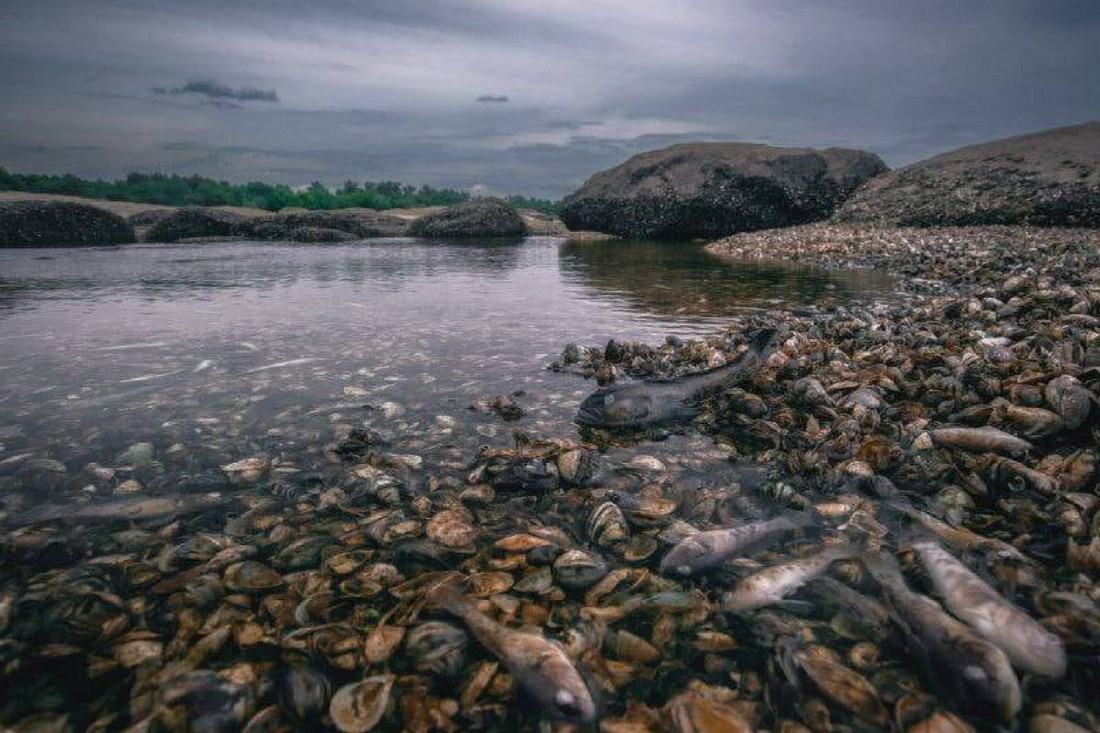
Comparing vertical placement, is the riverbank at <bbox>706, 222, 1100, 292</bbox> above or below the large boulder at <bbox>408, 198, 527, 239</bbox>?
below

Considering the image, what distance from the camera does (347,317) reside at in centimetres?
939

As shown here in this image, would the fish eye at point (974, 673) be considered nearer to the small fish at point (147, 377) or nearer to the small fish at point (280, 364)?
the small fish at point (280, 364)

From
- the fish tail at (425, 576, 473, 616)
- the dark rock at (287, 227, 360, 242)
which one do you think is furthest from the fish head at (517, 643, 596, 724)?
the dark rock at (287, 227, 360, 242)

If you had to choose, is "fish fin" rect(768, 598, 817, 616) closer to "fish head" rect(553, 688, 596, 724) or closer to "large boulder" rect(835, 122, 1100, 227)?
"fish head" rect(553, 688, 596, 724)

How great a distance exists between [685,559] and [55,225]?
35.7 metres

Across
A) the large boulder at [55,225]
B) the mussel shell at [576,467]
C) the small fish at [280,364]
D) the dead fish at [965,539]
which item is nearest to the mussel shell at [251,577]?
the mussel shell at [576,467]

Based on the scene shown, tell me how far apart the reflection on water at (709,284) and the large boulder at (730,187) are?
9680 millimetres

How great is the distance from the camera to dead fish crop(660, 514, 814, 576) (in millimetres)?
2711

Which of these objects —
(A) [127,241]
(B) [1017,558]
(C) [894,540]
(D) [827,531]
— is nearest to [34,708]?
(D) [827,531]

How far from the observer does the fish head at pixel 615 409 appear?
4602mm

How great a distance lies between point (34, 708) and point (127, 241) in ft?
121

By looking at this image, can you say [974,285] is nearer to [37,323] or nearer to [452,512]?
[452,512]

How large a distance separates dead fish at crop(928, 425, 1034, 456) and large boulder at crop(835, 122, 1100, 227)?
2392 centimetres

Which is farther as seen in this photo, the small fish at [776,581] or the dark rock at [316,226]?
the dark rock at [316,226]
